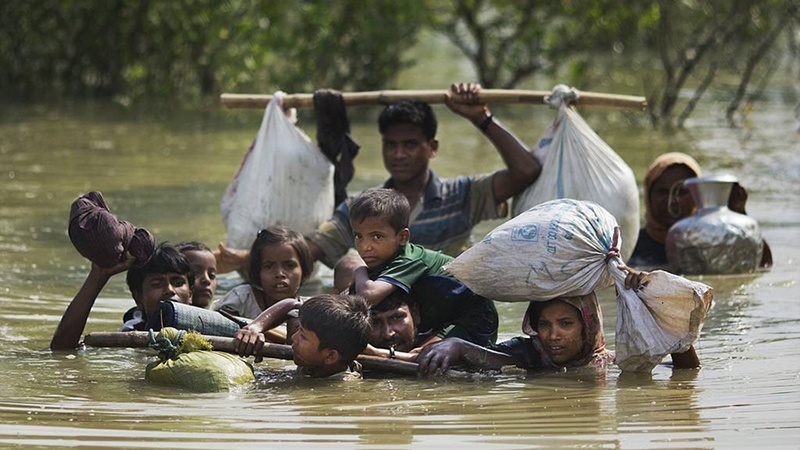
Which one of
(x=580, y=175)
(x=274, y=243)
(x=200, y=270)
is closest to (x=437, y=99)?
(x=580, y=175)

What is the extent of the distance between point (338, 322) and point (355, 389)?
23 centimetres

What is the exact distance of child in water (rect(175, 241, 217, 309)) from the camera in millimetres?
5961

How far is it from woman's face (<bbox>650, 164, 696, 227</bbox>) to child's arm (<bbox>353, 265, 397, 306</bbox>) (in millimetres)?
2738

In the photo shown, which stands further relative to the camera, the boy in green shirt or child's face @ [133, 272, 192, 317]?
child's face @ [133, 272, 192, 317]

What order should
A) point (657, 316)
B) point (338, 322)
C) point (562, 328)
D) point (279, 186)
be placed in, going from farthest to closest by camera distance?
point (279, 186), point (562, 328), point (657, 316), point (338, 322)

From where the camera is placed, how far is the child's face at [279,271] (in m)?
5.79

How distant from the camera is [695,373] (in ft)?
16.7

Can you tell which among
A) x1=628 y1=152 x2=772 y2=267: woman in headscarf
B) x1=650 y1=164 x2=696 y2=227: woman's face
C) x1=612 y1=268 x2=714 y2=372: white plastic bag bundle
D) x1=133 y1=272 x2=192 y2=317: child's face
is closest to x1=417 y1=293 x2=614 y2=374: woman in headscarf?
x1=612 y1=268 x2=714 y2=372: white plastic bag bundle

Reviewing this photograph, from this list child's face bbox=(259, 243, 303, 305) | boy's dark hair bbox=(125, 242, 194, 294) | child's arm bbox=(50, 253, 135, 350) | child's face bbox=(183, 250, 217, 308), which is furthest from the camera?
child's face bbox=(183, 250, 217, 308)

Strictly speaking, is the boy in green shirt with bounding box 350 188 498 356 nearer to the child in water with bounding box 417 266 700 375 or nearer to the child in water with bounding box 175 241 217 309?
the child in water with bounding box 417 266 700 375

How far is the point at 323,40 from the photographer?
1307 cm

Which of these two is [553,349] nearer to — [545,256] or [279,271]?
[545,256]

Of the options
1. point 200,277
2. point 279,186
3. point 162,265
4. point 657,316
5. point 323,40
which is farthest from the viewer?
point 323,40

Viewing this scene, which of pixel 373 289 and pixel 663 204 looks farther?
pixel 663 204
